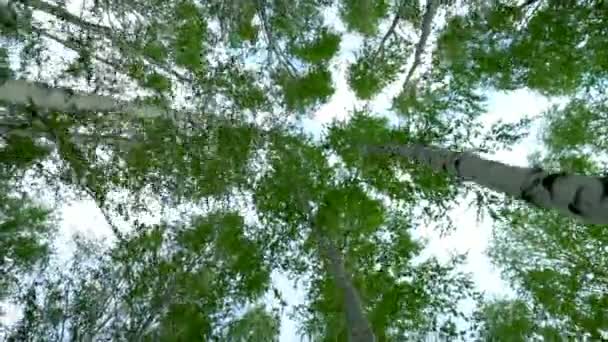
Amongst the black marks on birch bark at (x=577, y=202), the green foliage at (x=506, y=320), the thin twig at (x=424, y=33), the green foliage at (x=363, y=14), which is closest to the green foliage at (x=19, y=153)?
the green foliage at (x=363, y=14)

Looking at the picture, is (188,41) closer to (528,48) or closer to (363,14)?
(363,14)

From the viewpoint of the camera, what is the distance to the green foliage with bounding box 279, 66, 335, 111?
440 inches

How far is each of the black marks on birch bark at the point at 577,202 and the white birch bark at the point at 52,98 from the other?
239 inches

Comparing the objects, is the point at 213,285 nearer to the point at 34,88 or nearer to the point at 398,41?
the point at 34,88

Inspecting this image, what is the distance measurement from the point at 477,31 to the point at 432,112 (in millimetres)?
1787

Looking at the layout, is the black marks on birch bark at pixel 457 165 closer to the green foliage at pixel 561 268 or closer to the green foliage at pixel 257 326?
the green foliage at pixel 561 268

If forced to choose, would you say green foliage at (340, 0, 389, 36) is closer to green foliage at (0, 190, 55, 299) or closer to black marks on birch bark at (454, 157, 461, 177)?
black marks on birch bark at (454, 157, 461, 177)

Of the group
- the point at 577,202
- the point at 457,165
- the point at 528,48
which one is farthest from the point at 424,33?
the point at 577,202

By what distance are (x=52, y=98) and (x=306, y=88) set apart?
6000 millimetres

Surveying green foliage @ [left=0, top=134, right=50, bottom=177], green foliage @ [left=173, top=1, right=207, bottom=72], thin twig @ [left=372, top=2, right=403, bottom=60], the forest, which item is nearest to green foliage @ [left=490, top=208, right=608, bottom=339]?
the forest

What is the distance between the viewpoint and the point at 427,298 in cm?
912

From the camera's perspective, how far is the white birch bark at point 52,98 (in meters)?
5.85

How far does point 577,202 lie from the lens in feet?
10.5

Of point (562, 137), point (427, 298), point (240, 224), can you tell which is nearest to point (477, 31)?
point (562, 137)
